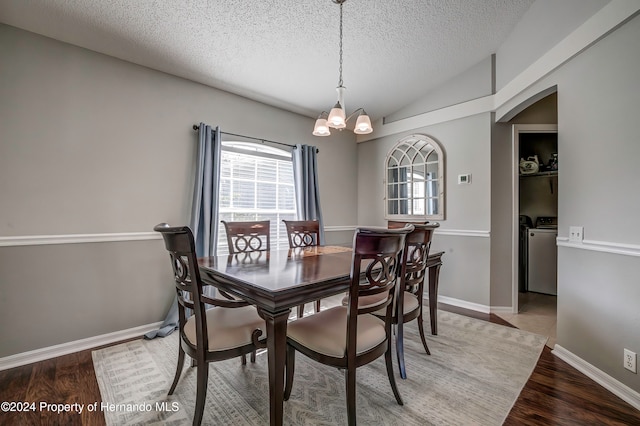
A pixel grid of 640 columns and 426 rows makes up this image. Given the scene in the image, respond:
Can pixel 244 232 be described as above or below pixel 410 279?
above

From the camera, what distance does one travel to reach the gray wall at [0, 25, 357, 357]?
2076 mm

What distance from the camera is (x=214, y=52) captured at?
8.41 ft

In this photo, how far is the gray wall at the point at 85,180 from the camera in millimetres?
2076

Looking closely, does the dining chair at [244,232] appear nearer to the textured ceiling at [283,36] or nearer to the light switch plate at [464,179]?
the textured ceiling at [283,36]

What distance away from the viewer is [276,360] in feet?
4.09

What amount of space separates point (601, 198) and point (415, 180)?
2170 millimetres

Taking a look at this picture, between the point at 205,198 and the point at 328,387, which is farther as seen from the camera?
the point at 205,198

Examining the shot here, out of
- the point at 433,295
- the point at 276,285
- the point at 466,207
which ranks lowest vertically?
the point at 433,295

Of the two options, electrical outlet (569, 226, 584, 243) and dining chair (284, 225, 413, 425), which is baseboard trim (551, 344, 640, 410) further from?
dining chair (284, 225, 413, 425)

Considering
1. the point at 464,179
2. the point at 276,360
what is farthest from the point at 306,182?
the point at 276,360

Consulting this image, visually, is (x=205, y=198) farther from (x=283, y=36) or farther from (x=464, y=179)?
(x=464, y=179)

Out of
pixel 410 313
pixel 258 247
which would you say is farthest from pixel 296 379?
pixel 258 247

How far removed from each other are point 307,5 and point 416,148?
2.43 meters

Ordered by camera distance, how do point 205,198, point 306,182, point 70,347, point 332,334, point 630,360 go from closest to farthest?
point 332,334 → point 630,360 → point 70,347 → point 205,198 → point 306,182
